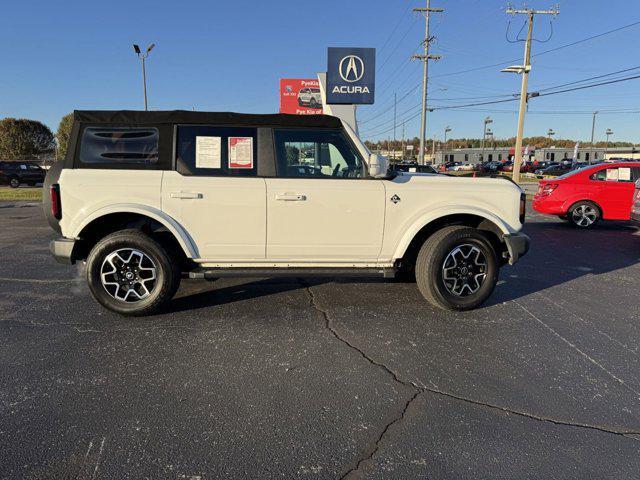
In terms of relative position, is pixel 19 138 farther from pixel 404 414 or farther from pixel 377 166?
pixel 404 414

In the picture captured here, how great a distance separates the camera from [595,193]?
10.0 metres

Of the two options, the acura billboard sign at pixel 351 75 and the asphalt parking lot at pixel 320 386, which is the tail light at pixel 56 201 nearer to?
the asphalt parking lot at pixel 320 386

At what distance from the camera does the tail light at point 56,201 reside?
402 cm

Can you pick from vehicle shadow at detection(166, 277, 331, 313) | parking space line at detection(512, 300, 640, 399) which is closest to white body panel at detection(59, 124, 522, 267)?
vehicle shadow at detection(166, 277, 331, 313)

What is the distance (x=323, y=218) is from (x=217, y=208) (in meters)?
1.02

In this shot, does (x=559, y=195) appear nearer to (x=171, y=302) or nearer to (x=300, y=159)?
(x=300, y=159)

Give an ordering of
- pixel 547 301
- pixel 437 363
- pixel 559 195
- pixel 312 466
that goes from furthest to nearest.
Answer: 1. pixel 559 195
2. pixel 547 301
3. pixel 437 363
4. pixel 312 466

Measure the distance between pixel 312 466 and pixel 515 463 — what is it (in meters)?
1.06

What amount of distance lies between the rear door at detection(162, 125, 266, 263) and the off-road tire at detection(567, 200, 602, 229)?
29.3ft

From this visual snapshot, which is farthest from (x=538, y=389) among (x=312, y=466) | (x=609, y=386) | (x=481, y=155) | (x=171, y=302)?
(x=481, y=155)

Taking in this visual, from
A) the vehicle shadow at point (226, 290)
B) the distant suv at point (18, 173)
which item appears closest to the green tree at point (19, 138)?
the distant suv at point (18, 173)

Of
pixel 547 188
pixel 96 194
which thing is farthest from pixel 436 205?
pixel 547 188

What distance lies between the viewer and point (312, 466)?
219cm

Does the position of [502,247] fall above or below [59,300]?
above
